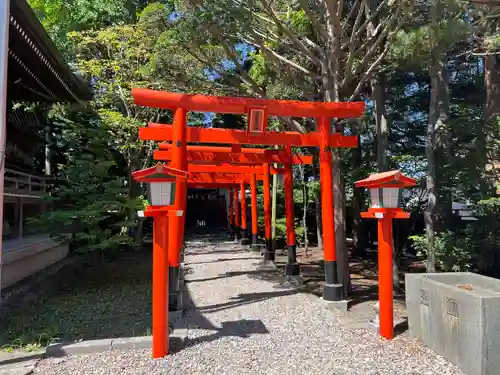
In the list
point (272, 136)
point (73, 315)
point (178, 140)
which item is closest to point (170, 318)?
point (73, 315)

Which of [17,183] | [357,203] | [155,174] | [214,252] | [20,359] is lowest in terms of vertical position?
[20,359]

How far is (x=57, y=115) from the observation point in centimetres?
1253

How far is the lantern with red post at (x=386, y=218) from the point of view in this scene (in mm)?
5309

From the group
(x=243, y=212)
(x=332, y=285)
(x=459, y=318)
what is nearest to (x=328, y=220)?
(x=332, y=285)

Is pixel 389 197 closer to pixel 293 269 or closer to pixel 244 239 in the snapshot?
pixel 293 269

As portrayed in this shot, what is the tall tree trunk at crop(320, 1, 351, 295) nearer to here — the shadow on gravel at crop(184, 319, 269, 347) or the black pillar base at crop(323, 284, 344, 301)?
the black pillar base at crop(323, 284, 344, 301)

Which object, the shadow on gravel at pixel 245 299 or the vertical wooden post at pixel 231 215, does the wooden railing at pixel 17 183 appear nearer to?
the shadow on gravel at pixel 245 299

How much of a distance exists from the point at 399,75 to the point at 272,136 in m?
7.56

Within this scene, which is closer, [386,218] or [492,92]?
[386,218]

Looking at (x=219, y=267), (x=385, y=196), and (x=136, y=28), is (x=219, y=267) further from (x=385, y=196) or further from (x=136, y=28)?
(x=136, y=28)

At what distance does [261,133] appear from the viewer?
23.0 feet

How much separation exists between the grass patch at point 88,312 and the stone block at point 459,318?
3645 mm

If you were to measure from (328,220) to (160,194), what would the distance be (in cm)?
327

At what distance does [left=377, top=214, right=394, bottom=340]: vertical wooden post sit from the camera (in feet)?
17.4
